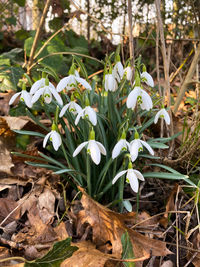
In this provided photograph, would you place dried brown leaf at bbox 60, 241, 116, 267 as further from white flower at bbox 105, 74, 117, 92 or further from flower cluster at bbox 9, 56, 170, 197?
white flower at bbox 105, 74, 117, 92

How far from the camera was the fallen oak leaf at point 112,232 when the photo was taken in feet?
3.54

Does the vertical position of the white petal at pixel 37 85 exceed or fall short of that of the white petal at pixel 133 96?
it exceeds it

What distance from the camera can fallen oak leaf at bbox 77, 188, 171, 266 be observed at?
108cm

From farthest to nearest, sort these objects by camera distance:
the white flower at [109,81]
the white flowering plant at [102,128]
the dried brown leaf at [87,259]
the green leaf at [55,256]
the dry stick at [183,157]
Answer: the dry stick at [183,157] → the white flower at [109,81] → the white flowering plant at [102,128] → the dried brown leaf at [87,259] → the green leaf at [55,256]

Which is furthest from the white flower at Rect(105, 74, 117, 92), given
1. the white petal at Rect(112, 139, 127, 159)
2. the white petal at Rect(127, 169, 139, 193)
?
the white petal at Rect(127, 169, 139, 193)

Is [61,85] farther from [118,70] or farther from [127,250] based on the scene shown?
[127,250]

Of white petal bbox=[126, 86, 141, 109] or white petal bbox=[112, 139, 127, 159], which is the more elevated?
white petal bbox=[126, 86, 141, 109]

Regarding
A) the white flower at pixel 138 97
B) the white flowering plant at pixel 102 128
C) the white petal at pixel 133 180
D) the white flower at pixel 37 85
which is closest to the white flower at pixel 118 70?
the white flowering plant at pixel 102 128

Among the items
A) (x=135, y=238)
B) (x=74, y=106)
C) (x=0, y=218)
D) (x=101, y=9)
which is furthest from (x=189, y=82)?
(x=101, y=9)

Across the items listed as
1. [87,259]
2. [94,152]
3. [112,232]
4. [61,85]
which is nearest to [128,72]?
[61,85]

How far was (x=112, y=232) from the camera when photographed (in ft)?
3.70

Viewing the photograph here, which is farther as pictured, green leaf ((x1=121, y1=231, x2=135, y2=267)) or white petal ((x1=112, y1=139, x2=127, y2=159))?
white petal ((x1=112, y1=139, x2=127, y2=159))

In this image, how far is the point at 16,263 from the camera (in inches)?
39.4

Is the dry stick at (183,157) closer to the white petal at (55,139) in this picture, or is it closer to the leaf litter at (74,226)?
the leaf litter at (74,226)
